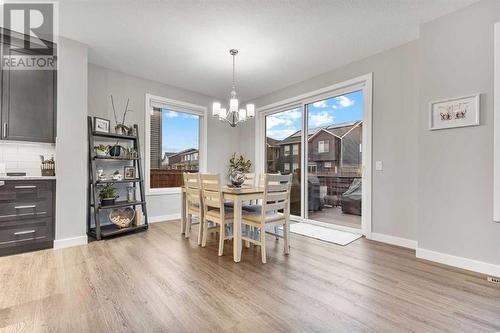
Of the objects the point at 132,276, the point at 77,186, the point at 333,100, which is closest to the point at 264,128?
the point at 333,100

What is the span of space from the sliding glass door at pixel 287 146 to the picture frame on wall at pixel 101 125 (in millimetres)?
3056

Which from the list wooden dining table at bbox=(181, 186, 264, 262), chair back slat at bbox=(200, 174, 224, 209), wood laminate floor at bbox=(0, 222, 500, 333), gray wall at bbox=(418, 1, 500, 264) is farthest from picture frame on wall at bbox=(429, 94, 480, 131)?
chair back slat at bbox=(200, 174, 224, 209)

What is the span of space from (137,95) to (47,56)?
1348 mm

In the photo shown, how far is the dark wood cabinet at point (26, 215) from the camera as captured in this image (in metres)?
2.67

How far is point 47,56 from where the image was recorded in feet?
9.91

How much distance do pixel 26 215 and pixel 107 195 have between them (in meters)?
0.93

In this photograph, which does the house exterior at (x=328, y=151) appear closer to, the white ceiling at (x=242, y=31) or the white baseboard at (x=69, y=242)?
the white ceiling at (x=242, y=31)

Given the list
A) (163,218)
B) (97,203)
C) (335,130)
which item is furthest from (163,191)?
(335,130)

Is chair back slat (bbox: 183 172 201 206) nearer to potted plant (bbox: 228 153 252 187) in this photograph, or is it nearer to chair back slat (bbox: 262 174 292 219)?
chair back slat (bbox: 262 174 292 219)

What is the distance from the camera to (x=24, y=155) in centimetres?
316

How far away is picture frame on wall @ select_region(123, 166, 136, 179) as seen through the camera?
3891mm

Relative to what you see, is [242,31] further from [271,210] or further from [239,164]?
[239,164]

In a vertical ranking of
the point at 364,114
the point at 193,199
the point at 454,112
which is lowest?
Result: the point at 193,199

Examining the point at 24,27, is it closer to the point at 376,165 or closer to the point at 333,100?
the point at 333,100
